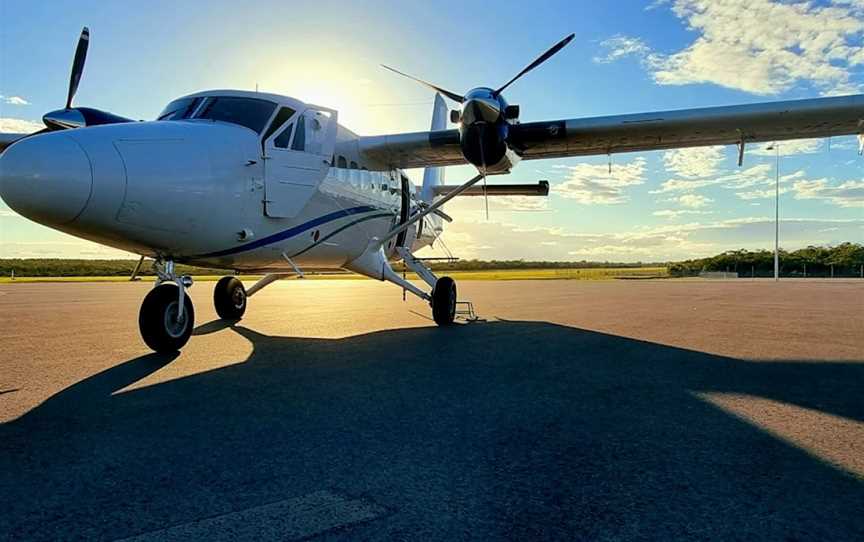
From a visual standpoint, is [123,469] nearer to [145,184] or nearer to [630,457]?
[630,457]

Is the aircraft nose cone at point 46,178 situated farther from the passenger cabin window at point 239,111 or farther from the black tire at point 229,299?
the black tire at point 229,299

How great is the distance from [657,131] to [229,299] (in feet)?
29.1

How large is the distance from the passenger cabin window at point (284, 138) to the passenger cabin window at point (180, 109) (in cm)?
112

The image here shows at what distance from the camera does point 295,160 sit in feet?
28.0

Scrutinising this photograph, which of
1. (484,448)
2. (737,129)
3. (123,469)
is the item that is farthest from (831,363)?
(123,469)

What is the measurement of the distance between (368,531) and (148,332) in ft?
18.6

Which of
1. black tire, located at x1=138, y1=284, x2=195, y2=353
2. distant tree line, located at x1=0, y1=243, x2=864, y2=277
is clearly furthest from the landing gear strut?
distant tree line, located at x1=0, y1=243, x2=864, y2=277

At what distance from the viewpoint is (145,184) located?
19.4ft

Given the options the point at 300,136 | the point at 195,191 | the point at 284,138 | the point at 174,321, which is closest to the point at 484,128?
the point at 300,136

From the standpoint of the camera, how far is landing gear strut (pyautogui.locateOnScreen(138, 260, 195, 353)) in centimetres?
710

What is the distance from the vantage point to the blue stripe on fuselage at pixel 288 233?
25.2 feet

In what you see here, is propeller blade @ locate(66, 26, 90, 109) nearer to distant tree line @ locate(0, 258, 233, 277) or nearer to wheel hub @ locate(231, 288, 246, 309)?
Answer: wheel hub @ locate(231, 288, 246, 309)

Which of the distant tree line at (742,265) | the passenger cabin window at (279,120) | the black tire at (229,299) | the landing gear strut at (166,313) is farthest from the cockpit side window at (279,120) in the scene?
the distant tree line at (742,265)

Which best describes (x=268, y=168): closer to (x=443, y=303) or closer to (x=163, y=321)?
(x=163, y=321)
